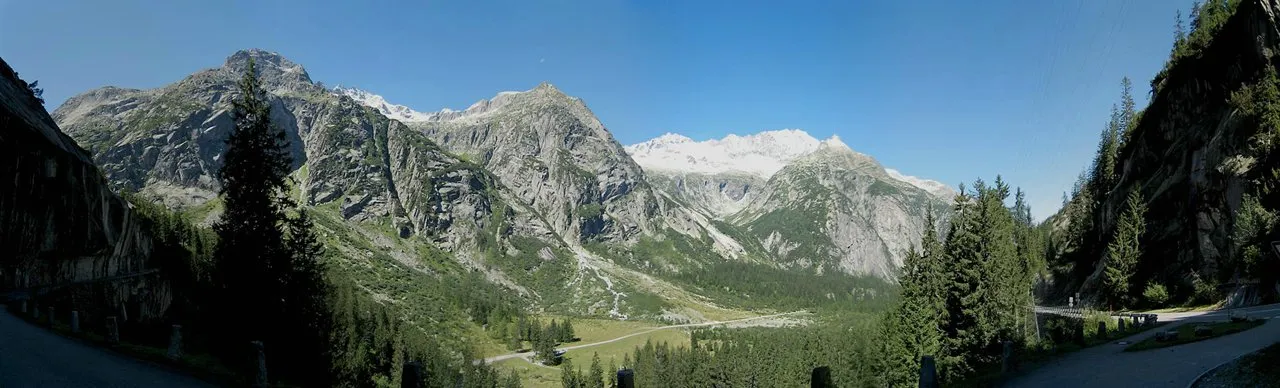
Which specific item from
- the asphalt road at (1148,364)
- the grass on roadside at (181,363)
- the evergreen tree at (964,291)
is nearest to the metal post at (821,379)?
the grass on roadside at (181,363)

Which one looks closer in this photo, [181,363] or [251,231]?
[181,363]

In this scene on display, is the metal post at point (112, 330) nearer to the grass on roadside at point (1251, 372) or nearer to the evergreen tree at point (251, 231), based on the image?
the evergreen tree at point (251, 231)

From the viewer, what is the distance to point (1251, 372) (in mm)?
16312

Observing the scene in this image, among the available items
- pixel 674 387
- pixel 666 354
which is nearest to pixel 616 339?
pixel 666 354

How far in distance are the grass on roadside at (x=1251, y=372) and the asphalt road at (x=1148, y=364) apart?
774 millimetres

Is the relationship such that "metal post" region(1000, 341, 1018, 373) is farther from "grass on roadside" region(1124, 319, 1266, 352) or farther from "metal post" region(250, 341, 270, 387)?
"metal post" region(250, 341, 270, 387)

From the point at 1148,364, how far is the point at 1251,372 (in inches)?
263

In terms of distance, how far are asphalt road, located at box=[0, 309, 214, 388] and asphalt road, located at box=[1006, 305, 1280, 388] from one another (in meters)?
28.8

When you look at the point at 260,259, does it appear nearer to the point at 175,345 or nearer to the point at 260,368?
the point at 175,345

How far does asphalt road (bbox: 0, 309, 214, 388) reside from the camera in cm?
1373

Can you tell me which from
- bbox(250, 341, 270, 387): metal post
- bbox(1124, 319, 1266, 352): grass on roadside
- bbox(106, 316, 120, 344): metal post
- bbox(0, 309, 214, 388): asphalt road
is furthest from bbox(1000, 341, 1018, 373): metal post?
bbox(106, 316, 120, 344): metal post

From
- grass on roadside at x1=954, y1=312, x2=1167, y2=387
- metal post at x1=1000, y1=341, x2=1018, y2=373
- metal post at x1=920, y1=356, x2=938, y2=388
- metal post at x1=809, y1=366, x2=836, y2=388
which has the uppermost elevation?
metal post at x1=809, y1=366, x2=836, y2=388

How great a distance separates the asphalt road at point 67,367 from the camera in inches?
541

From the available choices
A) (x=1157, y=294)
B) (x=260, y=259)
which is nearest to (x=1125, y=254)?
(x=1157, y=294)
